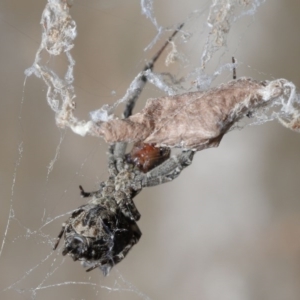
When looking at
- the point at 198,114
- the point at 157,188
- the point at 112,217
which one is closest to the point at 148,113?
the point at 198,114

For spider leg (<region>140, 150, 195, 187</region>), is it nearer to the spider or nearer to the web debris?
the spider

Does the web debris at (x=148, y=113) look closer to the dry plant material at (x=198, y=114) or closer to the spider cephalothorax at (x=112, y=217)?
the dry plant material at (x=198, y=114)

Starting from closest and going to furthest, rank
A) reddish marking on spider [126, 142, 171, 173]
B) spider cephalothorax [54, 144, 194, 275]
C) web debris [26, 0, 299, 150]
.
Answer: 1. web debris [26, 0, 299, 150]
2. spider cephalothorax [54, 144, 194, 275]
3. reddish marking on spider [126, 142, 171, 173]

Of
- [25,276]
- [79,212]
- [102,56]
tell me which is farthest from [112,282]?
[102,56]

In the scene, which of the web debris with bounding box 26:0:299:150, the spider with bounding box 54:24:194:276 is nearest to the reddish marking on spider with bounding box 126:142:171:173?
the spider with bounding box 54:24:194:276

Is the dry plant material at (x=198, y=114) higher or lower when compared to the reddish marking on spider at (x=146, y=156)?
lower

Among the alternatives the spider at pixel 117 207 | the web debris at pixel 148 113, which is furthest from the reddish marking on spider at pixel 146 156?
the web debris at pixel 148 113

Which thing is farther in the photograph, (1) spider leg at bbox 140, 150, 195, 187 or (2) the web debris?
(1) spider leg at bbox 140, 150, 195, 187
